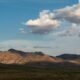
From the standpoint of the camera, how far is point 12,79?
106 meters

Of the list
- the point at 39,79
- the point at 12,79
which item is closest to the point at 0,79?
the point at 12,79

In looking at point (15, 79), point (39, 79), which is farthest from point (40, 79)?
point (15, 79)

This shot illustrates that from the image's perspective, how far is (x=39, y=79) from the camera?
108812 millimetres

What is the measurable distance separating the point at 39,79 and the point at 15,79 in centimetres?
1003

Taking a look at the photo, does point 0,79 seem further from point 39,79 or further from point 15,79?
point 39,79

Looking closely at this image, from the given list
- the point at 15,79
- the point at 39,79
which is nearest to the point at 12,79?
the point at 15,79

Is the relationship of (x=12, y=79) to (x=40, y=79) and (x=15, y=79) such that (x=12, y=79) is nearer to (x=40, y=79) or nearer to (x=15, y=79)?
(x=15, y=79)

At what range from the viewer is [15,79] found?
105562 millimetres

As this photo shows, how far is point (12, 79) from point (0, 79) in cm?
523

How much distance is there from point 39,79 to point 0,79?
16.0 metres

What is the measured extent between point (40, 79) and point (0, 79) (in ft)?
54.2

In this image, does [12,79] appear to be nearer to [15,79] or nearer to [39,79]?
[15,79]

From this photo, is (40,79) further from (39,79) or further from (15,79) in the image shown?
(15,79)
